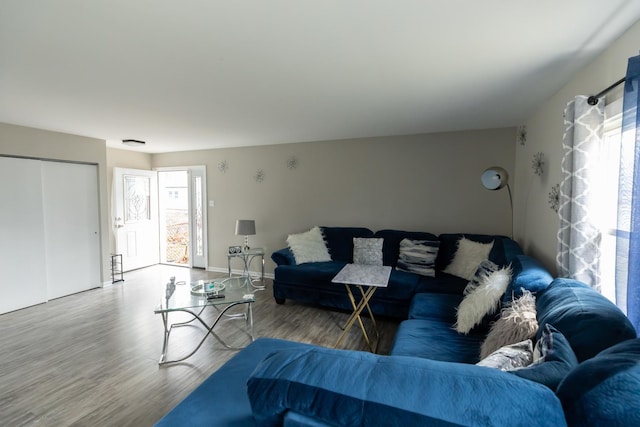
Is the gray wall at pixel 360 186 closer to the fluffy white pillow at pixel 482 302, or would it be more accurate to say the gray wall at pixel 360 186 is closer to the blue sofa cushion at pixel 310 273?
the blue sofa cushion at pixel 310 273

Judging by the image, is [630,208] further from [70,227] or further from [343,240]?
[70,227]

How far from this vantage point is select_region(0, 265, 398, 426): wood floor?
2027mm

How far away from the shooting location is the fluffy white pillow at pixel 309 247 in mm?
4152

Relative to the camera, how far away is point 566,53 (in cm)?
182

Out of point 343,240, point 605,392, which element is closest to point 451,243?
point 343,240

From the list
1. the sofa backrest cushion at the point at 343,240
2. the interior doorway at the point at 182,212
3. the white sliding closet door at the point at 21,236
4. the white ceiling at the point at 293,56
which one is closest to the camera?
the white ceiling at the point at 293,56

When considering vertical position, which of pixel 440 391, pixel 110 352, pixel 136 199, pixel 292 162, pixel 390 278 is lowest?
pixel 110 352

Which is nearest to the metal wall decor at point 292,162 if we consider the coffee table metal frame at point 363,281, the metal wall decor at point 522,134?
the coffee table metal frame at point 363,281

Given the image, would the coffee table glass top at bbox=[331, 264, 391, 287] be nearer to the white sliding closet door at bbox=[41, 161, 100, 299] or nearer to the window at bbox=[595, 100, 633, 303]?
the window at bbox=[595, 100, 633, 303]

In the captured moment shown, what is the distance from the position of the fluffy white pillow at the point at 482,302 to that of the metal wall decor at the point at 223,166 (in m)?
4.50

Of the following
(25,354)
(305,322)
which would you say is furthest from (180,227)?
(305,322)

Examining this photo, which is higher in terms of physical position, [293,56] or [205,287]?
[293,56]

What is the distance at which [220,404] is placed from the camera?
1369mm

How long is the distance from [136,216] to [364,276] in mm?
4824
